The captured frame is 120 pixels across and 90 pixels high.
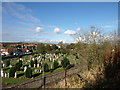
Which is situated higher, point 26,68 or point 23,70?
point 26,68

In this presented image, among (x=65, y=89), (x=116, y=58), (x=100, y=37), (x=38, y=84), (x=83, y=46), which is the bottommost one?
(x=38, y=84)

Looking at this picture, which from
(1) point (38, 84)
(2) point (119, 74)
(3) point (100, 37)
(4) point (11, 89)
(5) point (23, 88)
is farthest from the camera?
(3) point (100, 37)

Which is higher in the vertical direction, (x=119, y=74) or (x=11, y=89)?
(x=119, y=74)

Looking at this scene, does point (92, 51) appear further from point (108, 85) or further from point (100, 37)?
point (108, 85)

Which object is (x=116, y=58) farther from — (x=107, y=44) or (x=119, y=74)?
(x=107, y=44)

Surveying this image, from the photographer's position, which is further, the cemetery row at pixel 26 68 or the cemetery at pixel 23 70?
the cemetery row at pixel 26 68

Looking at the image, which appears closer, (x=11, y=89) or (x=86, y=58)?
(x=11, y=89)

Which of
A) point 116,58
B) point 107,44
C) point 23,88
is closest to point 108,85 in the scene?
point 116,58

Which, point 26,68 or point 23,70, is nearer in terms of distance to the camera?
point 26,68

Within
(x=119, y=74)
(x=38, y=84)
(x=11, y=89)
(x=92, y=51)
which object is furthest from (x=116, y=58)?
(x=11, y=89)

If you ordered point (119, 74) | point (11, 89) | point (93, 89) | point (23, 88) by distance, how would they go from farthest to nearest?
1. point (23, 88)
2. point (11, 89)
3. point (119, 74)
4. point (93, 89)

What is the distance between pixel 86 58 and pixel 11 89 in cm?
483

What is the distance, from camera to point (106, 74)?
4.45m

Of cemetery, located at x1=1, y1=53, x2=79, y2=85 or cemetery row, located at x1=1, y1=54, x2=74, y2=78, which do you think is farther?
cemetery row, located at x1=1, y1=54, x2=74, y2=78
